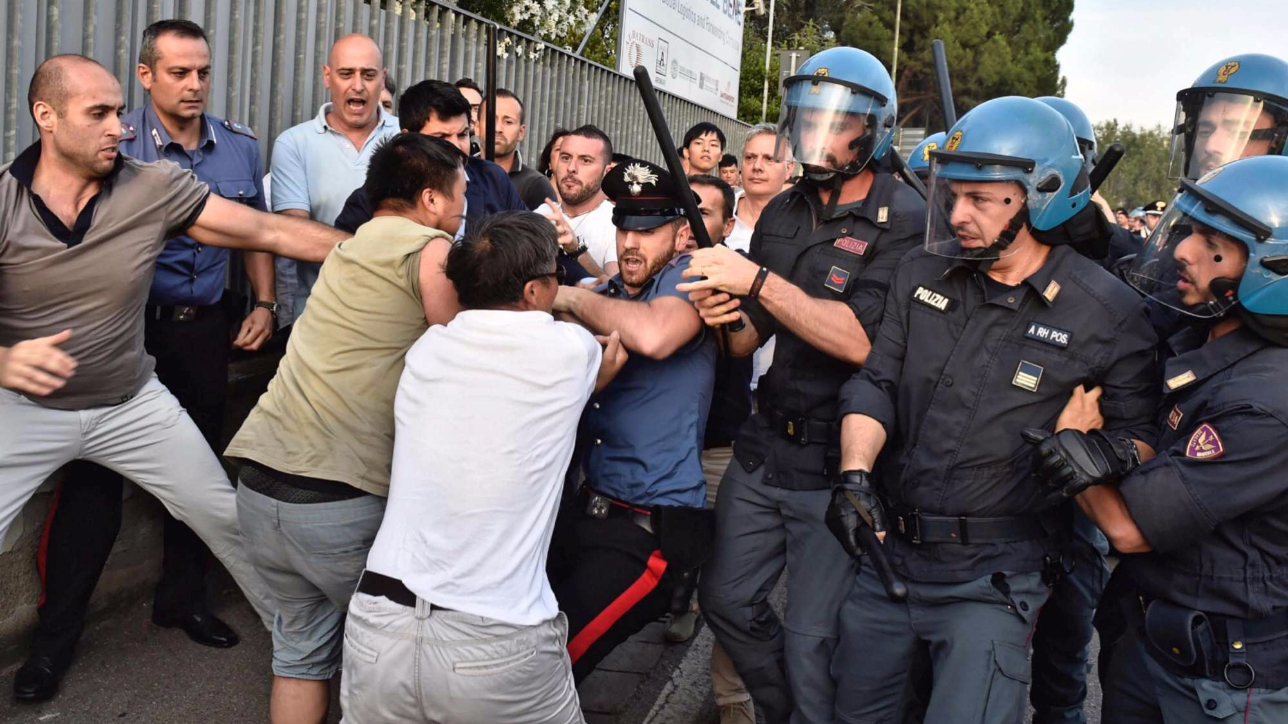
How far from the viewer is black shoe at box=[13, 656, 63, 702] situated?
393 centimetres

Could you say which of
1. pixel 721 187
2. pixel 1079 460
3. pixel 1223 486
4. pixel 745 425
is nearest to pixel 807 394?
pixel 745 425

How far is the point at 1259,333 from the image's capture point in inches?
107

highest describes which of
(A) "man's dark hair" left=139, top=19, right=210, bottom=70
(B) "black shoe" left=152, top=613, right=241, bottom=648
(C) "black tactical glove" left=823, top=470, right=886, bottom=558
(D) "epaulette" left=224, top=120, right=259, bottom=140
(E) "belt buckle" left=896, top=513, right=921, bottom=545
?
(A) "man's dark hair" left=139, top=19, right=210, bottom=70

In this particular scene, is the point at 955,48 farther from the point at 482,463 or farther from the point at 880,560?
the point at 482,463

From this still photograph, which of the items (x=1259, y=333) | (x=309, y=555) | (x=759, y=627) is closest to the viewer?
(x=1259, y=333)

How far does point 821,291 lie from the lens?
146 inches

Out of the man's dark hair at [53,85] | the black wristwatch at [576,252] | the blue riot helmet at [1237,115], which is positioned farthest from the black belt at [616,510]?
the blue riot helmet at [1237,115]

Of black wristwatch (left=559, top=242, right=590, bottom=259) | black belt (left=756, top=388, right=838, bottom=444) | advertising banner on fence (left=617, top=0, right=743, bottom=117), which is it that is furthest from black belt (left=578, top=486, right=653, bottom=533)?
advertising banner on fence (left=617, top=0, right=743, bottom=117)

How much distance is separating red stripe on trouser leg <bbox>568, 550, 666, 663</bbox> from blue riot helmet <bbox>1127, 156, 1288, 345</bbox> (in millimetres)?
1573

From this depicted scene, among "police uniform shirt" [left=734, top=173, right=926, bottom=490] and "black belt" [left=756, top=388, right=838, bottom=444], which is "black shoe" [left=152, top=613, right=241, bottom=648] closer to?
"police uniform shirt" [left=734, top=173, right=926, bottom=490]

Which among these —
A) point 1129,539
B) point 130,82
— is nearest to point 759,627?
point 1129,539

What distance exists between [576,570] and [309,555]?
0.75 metres

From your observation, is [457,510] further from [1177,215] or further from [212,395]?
[212,395]

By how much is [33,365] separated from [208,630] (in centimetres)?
174
